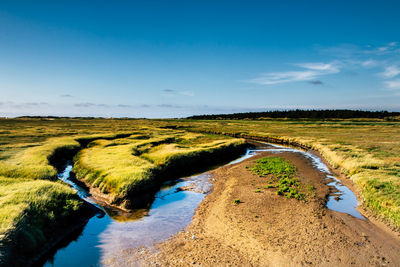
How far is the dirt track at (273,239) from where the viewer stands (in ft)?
39.0

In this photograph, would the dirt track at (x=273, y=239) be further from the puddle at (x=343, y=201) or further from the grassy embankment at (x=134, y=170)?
the grassy embankment at (x=134, y=170)

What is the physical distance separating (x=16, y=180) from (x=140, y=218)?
40.3 ft

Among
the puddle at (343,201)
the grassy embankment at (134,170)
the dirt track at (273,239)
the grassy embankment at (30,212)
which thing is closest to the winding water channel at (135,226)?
the puddle at (343,201)

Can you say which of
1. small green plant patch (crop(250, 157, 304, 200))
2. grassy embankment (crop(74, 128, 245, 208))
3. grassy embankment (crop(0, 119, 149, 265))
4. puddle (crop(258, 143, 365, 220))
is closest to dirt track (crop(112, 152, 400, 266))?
puddle (crop(258, 143, 365, 220))

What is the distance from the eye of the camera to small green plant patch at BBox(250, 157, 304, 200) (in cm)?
2126

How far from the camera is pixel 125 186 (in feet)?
67.7

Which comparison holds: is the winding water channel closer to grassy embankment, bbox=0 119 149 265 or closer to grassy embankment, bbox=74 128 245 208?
grassy embankment, bbox=0 119 149 265

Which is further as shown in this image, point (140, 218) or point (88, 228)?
point (140, 218)

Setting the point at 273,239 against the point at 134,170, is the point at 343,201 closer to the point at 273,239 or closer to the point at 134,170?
the point at 273,239

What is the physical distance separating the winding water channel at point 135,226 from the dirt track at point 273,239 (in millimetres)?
919

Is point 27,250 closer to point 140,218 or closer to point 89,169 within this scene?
point 140,218

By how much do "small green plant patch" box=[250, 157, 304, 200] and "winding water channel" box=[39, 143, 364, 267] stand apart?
3.17 metres

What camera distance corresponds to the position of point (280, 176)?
2738 centimetres

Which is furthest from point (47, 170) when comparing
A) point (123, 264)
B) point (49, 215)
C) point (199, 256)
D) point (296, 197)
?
point (296, 197)
